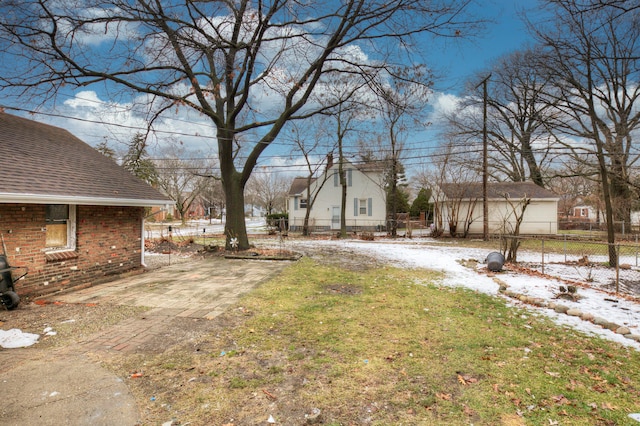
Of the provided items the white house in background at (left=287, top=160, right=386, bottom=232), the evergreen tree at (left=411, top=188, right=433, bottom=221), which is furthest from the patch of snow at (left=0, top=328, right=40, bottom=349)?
the evergreen tree at (left=411, top=188, right=433, bottom=221)

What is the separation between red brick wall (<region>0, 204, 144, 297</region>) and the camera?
5.95 metres

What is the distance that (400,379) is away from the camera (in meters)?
3.24

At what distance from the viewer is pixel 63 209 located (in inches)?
279

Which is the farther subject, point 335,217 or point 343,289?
point 335,217

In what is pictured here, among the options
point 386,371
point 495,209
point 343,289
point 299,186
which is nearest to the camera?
point 386,371

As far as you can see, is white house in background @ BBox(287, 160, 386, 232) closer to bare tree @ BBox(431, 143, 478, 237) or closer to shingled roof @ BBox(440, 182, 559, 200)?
bare tree @ BBox(431, 143, 478, 237)

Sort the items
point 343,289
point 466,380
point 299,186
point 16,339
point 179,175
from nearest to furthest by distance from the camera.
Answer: point 466,380
point 16,339
point 343,289
point 299,186
point 179,175

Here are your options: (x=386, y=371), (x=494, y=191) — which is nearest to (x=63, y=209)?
(x=386, y=371)

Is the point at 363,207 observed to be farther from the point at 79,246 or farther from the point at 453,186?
the point at 79,246

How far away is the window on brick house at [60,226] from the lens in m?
6.77

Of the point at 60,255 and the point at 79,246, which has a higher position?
the point at 79,246

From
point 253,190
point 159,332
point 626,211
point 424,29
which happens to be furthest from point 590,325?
point 253,190

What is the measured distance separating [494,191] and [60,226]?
25597 millimetres

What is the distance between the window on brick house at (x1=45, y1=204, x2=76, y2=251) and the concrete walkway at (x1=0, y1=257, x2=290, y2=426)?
3.78 feet
